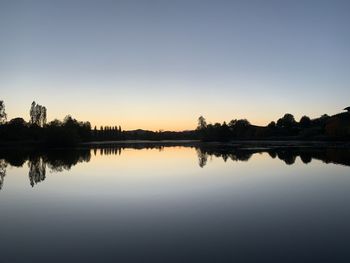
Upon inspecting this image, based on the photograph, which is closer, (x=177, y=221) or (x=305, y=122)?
(x=177, y=221)

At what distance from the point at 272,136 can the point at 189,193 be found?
440 ft

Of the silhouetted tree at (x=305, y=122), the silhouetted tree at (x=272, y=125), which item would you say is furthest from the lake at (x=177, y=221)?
the silhouetted tree at (x=272, y=125)

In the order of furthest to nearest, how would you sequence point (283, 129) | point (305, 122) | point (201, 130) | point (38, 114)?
point (201, 130)
point (305, 122)
point (283, 129)
point (38, 114)

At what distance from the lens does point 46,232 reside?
12.4 m

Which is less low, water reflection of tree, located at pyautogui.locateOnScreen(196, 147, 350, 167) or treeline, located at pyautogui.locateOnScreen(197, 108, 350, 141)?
treeline, located at pyautogui.locateOnScreen(197, 108, 350, 141)

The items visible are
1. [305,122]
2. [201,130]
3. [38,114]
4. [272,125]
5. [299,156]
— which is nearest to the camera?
[299,156]

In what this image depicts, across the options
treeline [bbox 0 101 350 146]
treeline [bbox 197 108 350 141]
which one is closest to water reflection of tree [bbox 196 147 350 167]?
treeline [bbox 0 101 350 146]

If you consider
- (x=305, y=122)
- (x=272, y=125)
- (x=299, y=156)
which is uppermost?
(x=305, y=122)

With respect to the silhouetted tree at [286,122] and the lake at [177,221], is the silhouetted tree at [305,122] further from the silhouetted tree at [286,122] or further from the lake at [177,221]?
the lake at [177,221]

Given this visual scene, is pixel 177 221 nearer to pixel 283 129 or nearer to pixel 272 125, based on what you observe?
pixel 283 129

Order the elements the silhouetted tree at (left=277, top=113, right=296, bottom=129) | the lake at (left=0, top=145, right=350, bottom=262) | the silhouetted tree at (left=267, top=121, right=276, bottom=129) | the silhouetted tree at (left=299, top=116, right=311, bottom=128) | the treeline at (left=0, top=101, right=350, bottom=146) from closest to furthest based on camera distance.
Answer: the lake at (left=0, top=145, right=350, bottom=262), the treeline at (left=0, top=101, right=350, bottom=146), the silhouetted tree at (left=277, top=113, right=296, bottom=129), the silhouetted tree at (left=299, top=116, right=311, bottom=128), the silhouetted tree at (left=267, top=121, right=276, bottom=129)

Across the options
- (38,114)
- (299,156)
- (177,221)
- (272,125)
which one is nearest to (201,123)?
(272,125)

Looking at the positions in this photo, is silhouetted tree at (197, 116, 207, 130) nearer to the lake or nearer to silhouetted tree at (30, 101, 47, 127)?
silhouetted tree at (30, 101, 47, 127)

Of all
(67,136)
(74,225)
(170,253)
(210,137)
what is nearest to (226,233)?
(170,253)
